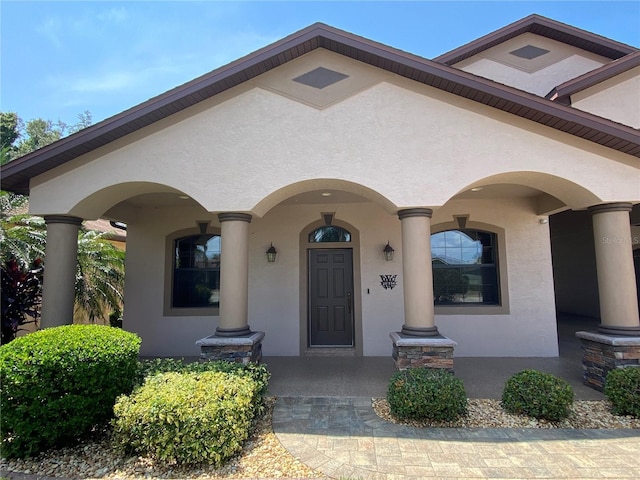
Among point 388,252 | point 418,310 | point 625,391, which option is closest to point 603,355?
point 625,391

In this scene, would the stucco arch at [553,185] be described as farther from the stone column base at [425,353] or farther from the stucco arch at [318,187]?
the stone column base at [425,353]

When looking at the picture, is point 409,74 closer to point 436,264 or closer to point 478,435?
point 436,264

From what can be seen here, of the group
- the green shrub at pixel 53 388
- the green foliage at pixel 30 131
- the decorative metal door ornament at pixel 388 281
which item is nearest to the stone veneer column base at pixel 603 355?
the decorative metal door ornament at pixel 388 281

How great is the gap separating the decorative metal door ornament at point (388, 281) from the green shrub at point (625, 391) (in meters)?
4.17

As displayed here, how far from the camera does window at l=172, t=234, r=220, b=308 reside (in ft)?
29.2

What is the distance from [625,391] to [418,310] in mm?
2935

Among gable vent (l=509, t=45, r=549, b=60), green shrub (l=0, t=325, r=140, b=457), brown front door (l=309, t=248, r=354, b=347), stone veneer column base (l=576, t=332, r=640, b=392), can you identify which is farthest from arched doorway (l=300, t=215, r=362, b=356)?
gable vent (l=509, t=45, r=549, b=60)

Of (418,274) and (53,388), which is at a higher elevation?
(418,274)

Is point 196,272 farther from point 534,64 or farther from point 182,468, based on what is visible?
point 534,64

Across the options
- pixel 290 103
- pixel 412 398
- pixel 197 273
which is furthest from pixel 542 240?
pixel 197 273

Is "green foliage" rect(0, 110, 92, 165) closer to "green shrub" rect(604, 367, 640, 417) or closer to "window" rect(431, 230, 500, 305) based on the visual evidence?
"window" rect(431, 230, 500, 305)

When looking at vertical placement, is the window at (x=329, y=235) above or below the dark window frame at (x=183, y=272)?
above

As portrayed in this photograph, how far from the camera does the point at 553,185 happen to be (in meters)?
6.27

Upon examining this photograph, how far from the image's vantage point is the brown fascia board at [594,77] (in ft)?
25.2
